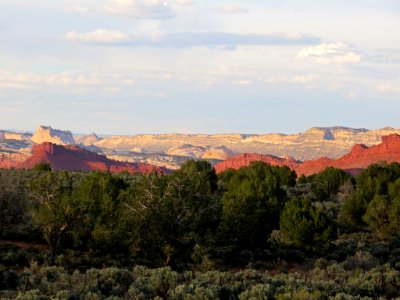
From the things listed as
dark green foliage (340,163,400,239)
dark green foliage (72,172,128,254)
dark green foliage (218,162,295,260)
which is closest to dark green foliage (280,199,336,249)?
dark green foliage (218,162,295,260)

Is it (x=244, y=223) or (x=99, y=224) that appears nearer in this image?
(x=99, y=224)

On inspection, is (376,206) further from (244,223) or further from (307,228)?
(244,223)

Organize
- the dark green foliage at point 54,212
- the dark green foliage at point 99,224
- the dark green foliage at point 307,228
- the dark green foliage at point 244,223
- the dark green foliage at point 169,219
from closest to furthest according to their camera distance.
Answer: the dark green foliage at point 54,212, the dark green foliage at point 169,219, the dark green foliage at point 99,224, the dark green foliage at point 244,223, the dark green foliage at point 307,228

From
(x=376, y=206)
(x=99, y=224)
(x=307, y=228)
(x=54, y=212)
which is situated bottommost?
(x=307, y=228)

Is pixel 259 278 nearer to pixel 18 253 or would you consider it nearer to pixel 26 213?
pixel 18 253

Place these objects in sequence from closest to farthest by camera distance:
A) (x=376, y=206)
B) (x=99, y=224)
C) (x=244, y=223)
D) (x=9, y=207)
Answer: (x=99, y=224)
(x=9, y=207)
(x=244, y=223)
(x=376, y=206)

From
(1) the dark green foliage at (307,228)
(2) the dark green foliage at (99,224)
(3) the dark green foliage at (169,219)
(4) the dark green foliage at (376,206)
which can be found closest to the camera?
(3) the dark green foliage at (169,219)

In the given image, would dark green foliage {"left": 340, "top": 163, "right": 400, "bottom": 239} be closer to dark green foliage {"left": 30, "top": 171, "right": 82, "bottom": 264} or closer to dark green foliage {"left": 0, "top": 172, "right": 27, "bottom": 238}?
dark green foliage {"left": 30, "top": 171, "right": 82, "bottom": 264}

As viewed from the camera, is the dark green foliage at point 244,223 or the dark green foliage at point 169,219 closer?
the dark green foliage at point 169,219

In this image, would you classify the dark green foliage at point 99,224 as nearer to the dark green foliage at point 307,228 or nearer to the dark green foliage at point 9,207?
the dark green foliage at point 9,207

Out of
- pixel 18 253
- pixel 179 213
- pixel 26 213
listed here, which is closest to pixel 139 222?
pixel 179 213

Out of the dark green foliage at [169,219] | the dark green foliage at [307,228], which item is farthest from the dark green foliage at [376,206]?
the dark green foliage at [169,219]

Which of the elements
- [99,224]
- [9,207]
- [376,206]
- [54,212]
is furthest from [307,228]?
[9,207]

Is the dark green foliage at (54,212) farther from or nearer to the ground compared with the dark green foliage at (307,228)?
farther from the ground
